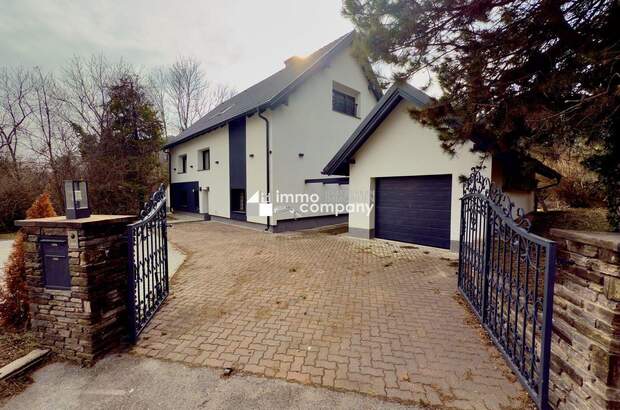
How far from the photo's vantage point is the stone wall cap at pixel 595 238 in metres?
1.58

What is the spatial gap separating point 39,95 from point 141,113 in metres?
5.97

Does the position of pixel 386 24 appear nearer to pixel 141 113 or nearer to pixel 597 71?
pixel 597 71

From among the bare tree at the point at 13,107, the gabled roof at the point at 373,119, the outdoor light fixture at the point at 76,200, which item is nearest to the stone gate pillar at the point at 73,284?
the outdoor light fixture at the point at 76,200

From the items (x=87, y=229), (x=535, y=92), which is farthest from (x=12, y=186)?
(x=535, y=92)

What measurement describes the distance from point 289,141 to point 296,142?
40cm

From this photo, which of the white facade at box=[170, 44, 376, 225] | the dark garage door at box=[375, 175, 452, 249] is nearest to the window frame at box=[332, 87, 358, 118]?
the white facade at box=[170, 44, 376, 225]

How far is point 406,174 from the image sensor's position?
27.1 feet

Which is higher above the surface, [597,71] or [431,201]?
[597,71]

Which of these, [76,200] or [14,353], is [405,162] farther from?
[14,353]

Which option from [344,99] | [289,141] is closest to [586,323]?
[289,141]

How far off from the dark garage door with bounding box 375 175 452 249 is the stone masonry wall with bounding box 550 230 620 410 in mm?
5862

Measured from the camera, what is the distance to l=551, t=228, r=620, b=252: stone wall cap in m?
1.58

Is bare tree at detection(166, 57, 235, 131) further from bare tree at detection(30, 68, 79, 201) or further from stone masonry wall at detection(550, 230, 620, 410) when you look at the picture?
stone masonry wall at detection(550, 230, 620, 410)

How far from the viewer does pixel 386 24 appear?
3.60 metres
